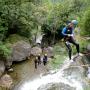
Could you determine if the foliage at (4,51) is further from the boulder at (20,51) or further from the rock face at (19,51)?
the boulder at (20,51)

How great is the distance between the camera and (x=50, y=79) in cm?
2464

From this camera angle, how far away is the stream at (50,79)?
75.4 feet

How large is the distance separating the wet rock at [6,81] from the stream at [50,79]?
538mm

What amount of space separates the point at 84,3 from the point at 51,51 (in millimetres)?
17231

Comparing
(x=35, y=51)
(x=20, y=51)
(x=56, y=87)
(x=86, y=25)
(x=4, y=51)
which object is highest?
(x=86, y=25)

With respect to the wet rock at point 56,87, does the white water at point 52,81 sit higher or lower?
lower

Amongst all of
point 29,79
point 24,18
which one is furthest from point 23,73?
point 24,18

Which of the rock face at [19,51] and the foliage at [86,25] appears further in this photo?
the foliage at [86,25]

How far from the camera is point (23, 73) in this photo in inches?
1093

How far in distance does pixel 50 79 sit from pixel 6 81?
12.9 ft

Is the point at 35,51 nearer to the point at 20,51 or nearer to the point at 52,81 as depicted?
the point at 20,51

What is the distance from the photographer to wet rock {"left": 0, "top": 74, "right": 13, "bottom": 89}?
24.1 meters

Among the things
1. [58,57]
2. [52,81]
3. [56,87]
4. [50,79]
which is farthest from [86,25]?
[56,87]

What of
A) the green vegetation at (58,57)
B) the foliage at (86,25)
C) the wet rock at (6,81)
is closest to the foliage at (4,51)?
the wet rock at (6,81)
